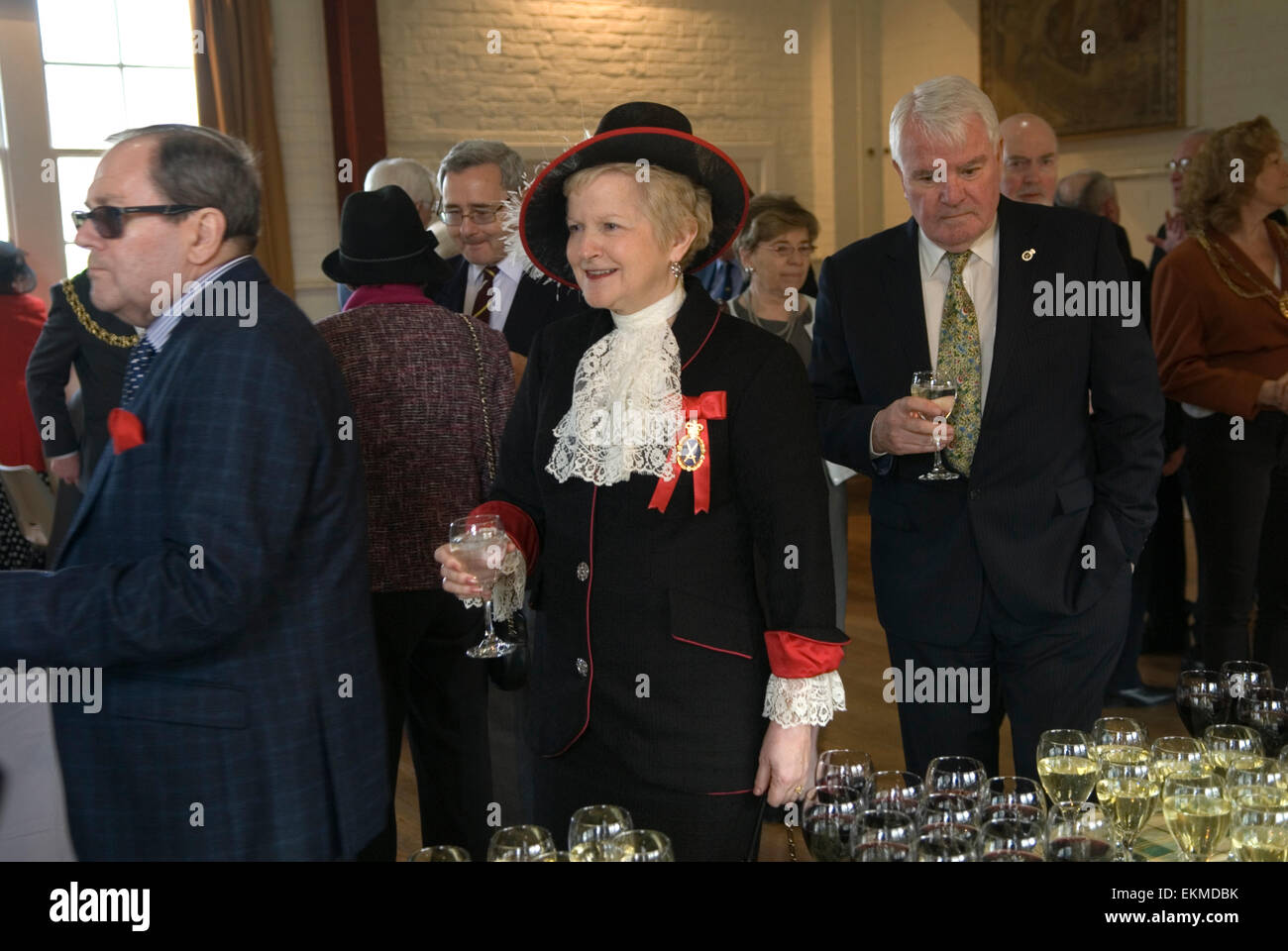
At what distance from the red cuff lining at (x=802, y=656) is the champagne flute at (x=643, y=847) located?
52 centimetres

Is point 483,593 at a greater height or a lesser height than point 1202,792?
greater

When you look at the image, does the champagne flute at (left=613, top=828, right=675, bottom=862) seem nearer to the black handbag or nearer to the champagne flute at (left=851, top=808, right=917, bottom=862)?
the champagne flute at (left=851, top=808, right=917, bottom=862)

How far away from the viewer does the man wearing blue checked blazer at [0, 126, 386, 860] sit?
1742 millimetres

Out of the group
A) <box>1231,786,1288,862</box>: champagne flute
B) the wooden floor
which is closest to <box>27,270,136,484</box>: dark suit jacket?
the wooden floor

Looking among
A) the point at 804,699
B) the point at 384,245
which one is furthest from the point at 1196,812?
the point at 384,245

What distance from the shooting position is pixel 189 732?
1836 millimetres

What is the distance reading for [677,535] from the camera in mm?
2033

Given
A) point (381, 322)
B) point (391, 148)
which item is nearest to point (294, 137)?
point (391, 148)

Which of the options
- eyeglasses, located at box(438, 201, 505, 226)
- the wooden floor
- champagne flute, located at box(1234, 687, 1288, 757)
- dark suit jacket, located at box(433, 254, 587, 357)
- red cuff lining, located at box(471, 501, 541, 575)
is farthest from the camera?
the wooden floor

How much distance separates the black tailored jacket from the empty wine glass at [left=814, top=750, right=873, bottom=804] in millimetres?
218

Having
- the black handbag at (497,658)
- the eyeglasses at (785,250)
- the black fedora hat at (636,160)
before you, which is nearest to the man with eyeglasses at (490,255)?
the black handbag at (497,658)

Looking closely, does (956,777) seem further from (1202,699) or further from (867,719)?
(867,719)
